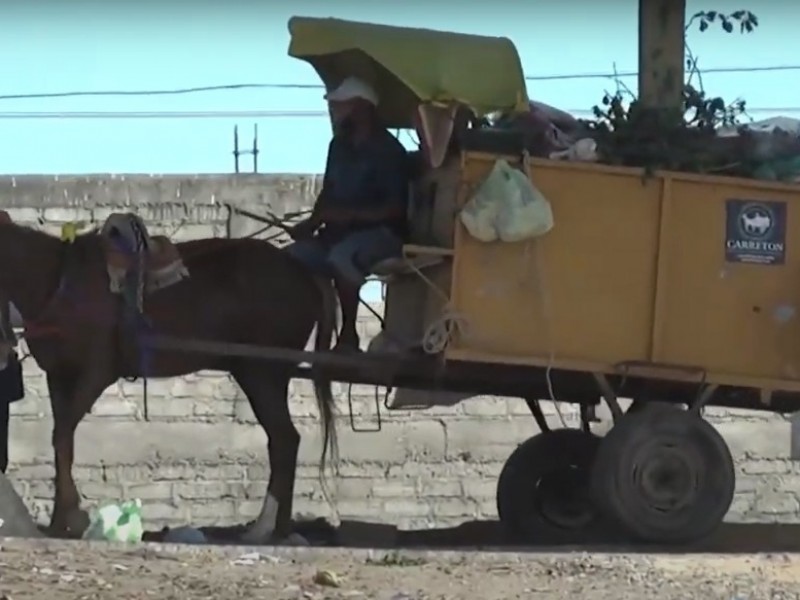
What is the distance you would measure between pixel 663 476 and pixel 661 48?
2483mm

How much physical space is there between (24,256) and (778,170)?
3910 millimetres

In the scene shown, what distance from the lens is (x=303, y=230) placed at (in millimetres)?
9109

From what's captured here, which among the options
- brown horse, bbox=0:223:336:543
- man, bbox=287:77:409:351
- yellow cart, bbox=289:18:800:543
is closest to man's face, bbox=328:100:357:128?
man, bbox=287:77:409:351

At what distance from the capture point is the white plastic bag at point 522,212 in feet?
26.0

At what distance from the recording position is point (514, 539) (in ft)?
31.2

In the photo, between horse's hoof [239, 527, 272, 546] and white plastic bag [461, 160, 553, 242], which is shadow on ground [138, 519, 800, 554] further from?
white plastic bag [461, 160, 553, 242]

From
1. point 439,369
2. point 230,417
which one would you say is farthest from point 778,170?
point 230,417

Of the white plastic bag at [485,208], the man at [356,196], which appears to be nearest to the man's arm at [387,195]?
the man at [356,196]

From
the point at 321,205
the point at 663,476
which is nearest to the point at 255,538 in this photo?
the point at 321,205

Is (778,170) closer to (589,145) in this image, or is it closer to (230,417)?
(589,145)

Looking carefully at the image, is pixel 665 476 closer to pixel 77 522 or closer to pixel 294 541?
pixel 294 541

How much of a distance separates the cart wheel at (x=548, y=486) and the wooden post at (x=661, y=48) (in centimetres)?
204

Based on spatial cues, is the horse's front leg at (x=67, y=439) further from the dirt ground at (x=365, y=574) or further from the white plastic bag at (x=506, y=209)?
the white plastic bag at (x=506, y=209)

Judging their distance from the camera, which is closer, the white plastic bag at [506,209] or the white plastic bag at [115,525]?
the white plastic bag at [506,209]
